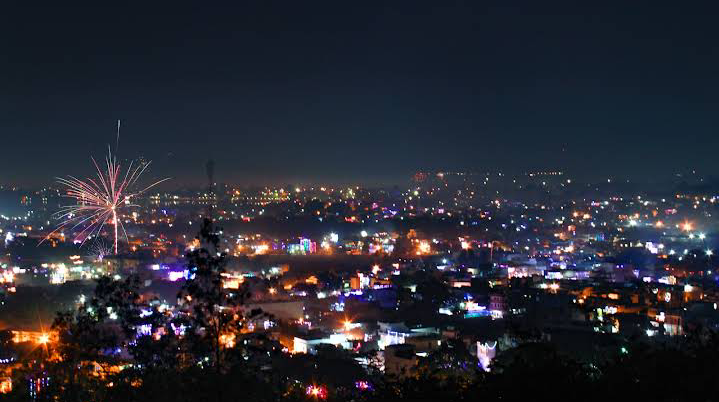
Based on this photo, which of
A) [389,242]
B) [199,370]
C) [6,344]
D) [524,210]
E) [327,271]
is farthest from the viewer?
[524,210]

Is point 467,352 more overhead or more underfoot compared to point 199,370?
more underfoot

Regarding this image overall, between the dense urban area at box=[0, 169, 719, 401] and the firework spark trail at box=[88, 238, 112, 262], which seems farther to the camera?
the firework spark trail at box=[88, 238, 112, 262]

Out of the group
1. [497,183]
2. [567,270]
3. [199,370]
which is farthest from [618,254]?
[497,183]

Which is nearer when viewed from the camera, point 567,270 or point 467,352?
point 467,352

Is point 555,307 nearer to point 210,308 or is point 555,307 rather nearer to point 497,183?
point 210,308

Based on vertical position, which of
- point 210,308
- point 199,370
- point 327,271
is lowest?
point 327,271

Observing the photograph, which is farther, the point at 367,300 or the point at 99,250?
the point at 99,250

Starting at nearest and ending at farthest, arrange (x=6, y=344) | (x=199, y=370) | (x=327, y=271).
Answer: (x=199, y=370) < (x=6, y=344) < (x=327, y=271)

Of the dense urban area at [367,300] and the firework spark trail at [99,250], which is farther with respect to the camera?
the firework spark trail at [99,250]
